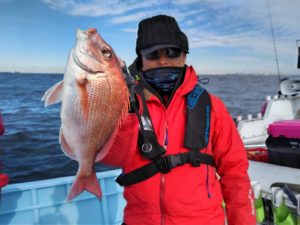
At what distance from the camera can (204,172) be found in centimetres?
210

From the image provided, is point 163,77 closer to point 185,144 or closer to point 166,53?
point 166,53

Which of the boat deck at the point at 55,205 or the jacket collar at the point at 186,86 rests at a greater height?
the jacket collar at the point at 186,86

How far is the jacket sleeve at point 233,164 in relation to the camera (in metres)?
2.18

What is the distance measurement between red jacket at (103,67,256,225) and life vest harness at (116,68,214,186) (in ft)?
0.12

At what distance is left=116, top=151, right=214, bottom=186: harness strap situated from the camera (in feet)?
6.52

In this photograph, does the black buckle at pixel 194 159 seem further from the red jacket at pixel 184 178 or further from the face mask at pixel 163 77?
the face mask at pixel 163 77

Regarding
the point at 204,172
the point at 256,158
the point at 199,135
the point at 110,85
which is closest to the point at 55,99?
the point at 110,85

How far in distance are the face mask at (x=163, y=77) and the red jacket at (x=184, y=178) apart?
0.08m

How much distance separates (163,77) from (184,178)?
714 millimetres

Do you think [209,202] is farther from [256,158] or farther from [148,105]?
[256,158]

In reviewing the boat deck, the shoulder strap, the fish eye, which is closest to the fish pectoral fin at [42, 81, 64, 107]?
the fish eye

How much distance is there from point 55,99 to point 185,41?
1.04m

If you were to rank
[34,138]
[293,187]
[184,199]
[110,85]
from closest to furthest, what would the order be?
[110,85] → [184,199] → [293,187] → [34,138]

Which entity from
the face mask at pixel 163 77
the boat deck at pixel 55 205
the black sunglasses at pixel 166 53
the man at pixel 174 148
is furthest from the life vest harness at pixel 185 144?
the boat deck at pixel 55 205
